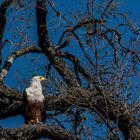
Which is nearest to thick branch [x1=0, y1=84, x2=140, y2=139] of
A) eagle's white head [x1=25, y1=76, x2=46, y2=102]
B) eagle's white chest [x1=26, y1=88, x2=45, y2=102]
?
eagle's white chest [x1=26, y1=88, x2=45, y2=102]

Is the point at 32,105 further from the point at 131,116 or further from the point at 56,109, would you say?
the point at 131,116

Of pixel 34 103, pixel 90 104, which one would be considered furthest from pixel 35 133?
pixel 34 103

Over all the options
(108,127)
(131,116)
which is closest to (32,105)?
(131,116)

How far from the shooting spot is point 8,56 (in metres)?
11.8

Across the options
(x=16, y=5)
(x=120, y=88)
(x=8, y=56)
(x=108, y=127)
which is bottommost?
(x=108, y=127)

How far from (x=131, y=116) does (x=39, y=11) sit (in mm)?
2899

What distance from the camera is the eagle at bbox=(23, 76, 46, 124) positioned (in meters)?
11.3

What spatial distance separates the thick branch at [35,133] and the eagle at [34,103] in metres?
1.60

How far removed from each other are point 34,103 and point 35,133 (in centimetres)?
216

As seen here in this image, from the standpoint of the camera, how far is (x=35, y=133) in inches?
376

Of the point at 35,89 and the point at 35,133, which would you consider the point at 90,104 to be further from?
the point at 35,89

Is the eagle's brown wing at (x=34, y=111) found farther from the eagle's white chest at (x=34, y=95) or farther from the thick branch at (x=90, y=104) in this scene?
the thick branch at (x=90, y=104)

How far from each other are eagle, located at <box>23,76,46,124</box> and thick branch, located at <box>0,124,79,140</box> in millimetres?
1602

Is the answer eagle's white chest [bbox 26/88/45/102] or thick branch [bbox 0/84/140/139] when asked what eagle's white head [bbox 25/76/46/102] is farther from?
thick branch [bbox 0/84/140/139]
